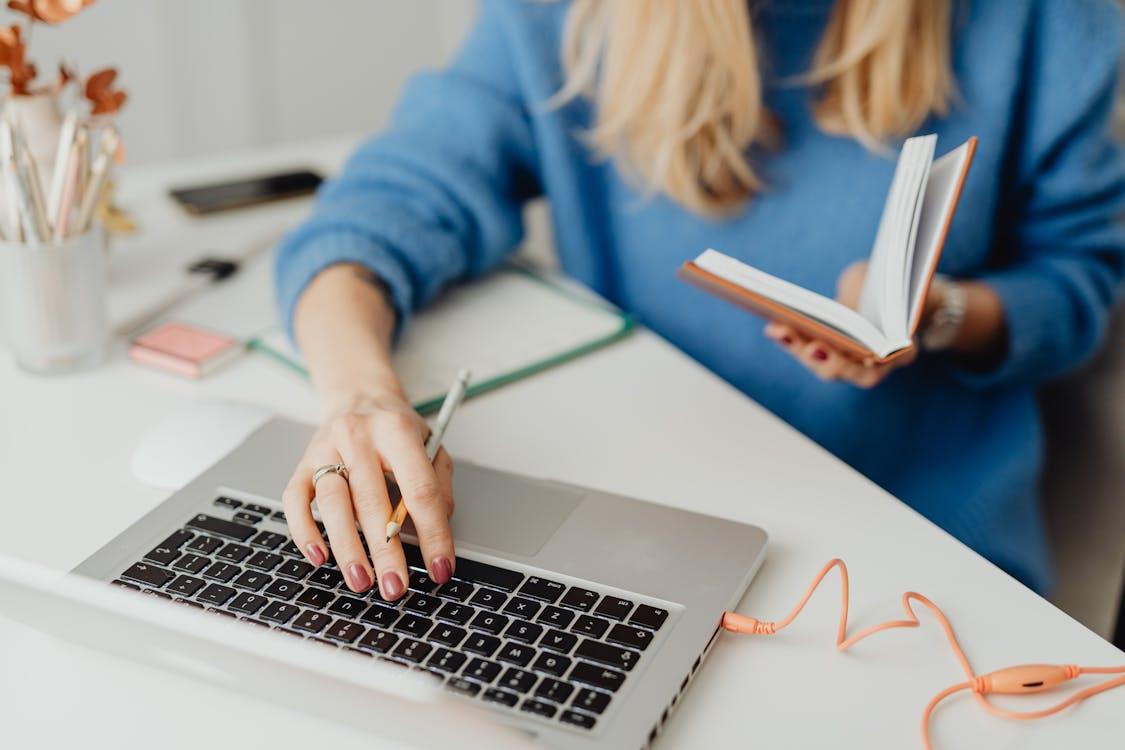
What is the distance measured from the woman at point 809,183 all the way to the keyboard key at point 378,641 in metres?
0.32

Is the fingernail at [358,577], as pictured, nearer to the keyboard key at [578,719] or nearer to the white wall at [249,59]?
the keyboard key at [578,719]

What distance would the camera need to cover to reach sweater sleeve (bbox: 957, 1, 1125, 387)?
3.02ft

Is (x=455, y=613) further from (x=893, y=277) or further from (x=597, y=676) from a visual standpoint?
(x=893, y=277)

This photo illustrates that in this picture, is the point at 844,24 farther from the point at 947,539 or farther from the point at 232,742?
the point at 232,742

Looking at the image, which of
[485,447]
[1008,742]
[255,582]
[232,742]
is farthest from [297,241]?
[1008,742]

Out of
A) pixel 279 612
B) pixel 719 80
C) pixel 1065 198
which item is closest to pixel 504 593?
pixel 279 612

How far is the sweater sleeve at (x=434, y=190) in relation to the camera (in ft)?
2.93

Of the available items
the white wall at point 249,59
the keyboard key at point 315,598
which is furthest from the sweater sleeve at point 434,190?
the white wall at point 249,59

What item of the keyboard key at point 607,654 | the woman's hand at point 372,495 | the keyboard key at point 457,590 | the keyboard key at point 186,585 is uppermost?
the woman's hand at point 372,495

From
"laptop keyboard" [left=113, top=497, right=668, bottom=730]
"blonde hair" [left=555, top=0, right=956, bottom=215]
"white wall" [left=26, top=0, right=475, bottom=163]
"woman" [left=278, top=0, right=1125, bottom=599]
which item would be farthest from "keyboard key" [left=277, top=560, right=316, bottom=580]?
"white wall" [left=26, top=0, right=475, bottom=163]

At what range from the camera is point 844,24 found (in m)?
0.95

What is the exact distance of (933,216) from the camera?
0.63 m

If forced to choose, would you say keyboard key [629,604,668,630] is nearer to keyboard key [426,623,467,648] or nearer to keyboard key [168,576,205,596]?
keyboard key [426,623,467,648]

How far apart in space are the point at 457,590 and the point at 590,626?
0.24ft
